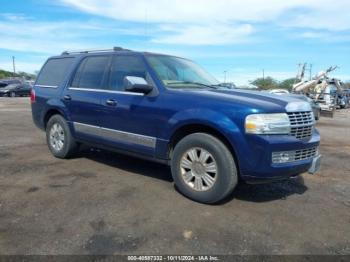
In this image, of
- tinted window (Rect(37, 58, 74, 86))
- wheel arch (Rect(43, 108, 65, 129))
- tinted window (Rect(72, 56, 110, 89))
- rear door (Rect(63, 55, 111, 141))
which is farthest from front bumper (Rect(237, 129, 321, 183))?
tinted window (Rect(37, 58, 74, 86))

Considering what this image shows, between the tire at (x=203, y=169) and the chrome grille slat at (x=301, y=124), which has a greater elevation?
→ the chrome grille slat at (x=301, y=124)

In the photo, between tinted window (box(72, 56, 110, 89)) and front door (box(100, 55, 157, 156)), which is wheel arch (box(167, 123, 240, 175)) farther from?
tinted window (box(72, 56, 110, 89))

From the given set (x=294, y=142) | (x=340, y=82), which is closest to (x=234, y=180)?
(x=294, y=142)

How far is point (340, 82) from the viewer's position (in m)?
29.2

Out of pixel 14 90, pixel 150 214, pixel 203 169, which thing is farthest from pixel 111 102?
pixel 14 90

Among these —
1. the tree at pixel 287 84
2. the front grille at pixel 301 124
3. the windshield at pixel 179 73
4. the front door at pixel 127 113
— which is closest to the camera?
the front grille at pixel 301 124

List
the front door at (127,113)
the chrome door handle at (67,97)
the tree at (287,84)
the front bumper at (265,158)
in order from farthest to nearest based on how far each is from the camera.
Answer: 1. the tree at (287,84)
2. the chrome door handle at (67,97)
3. the front door at (127,113)
4. the front bumper at (265,158)

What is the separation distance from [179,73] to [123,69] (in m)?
0.85

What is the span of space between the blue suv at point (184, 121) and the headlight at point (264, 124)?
11mm

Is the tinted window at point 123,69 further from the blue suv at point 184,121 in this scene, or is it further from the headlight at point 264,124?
the headlight at point 264,124

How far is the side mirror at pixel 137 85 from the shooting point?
188 inches

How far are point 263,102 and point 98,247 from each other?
2434mm

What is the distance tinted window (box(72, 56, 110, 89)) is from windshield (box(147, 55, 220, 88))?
94cm

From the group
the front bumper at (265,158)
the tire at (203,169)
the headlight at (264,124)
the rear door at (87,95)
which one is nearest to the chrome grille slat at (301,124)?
the front bumper at (265,158)
